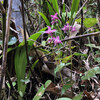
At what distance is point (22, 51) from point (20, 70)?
0.40 ft

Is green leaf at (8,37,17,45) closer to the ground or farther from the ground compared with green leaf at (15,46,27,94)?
farther from the ground

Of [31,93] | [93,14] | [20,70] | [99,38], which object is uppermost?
[93,14]

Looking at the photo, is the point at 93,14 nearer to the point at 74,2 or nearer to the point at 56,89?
the point at 74,2

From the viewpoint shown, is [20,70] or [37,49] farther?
[37,49]

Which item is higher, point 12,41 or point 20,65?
point 12,41

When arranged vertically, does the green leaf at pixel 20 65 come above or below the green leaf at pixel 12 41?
below

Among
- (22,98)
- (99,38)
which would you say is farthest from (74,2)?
(22,98)

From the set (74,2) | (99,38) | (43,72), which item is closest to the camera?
(43,72)

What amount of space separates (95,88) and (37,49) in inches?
19.3

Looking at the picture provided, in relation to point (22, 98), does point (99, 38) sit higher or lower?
higher

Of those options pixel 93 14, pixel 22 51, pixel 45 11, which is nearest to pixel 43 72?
pixel 22 51

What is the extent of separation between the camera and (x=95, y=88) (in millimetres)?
841

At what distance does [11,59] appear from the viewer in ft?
3.05

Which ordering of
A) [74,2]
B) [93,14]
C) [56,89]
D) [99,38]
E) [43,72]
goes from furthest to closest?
[93,14], [99,38], [74,2], [43,72], [56,89]
